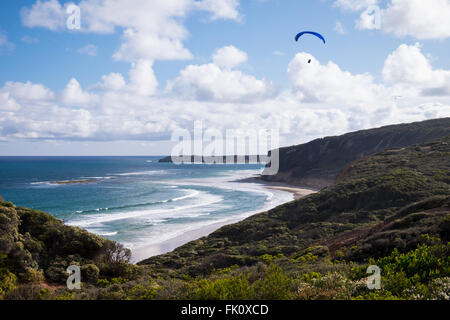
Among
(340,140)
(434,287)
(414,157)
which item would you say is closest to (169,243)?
(434,287)


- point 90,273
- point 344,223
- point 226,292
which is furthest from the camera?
point 344,223

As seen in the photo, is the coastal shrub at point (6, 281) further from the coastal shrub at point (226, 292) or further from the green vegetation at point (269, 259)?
the coastal shrub at point (226, 292)

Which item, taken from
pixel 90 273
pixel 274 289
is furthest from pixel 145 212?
pixel 274 289

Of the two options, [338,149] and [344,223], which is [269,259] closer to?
[344,223]

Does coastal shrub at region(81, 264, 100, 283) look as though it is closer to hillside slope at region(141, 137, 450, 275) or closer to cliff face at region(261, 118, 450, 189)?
hillside slope at region(141, 137, 450, 275)

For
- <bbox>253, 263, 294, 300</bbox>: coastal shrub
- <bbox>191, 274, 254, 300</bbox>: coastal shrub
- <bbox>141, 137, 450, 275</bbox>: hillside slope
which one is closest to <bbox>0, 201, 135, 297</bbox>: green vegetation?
<bbox>141, 137, 450, 275</bbox>: hillside slope

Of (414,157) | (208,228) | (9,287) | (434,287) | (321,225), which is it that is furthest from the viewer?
(414,157)
